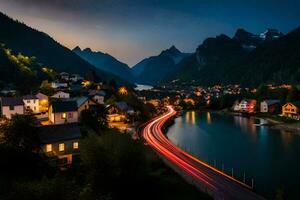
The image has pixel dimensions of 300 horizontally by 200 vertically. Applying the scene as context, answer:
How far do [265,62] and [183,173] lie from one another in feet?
585

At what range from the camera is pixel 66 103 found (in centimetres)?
3991

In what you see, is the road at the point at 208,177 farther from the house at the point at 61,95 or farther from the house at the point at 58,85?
the house at the point at 58,85

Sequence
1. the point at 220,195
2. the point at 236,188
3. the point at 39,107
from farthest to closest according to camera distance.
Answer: the point at 39,107, the point at 236,188, the point at 220,195

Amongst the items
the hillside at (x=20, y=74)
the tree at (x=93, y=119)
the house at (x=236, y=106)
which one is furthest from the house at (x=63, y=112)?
the house at (x=236, y=106)

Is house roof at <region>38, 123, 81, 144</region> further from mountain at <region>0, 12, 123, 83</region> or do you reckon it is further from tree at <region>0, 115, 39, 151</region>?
mountain at <region>0, 12, 123, 83</region>

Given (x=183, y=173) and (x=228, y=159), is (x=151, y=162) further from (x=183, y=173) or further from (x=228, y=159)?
(x=228, y=159)

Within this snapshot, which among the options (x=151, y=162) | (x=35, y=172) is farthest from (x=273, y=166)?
(x=35, y=172)

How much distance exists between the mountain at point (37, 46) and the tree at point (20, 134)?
108046mm

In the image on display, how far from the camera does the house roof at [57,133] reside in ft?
86.7

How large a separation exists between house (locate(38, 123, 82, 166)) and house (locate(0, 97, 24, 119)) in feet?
48.8

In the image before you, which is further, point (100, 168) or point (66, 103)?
point (66, 103)

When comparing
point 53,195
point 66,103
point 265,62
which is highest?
point 265,62

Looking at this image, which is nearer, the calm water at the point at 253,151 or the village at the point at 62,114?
the village at the point at 62,114

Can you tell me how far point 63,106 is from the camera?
39156mm
